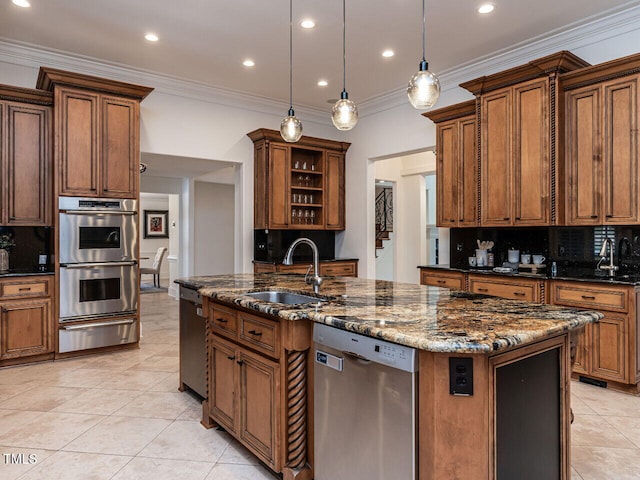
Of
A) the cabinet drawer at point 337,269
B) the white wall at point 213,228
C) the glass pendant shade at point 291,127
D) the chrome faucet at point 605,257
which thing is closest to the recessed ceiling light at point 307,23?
the glass pendant shade at point 291,127

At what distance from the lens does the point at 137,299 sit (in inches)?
180

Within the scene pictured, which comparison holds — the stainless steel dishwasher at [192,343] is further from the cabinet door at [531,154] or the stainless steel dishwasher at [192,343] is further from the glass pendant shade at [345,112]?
the cabinet door at [531,154]

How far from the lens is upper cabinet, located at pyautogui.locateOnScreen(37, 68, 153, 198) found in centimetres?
406

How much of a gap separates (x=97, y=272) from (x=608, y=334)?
14.9 ft

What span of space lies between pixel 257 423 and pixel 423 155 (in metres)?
6.14

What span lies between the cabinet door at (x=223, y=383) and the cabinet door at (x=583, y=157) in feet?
10.2

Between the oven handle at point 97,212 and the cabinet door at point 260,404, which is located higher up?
the oven handle at point 97,212

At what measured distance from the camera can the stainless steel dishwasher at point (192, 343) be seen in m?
3.01

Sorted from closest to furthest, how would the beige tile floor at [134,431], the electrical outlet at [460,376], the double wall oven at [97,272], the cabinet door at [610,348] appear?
1. the electrical outlet at [460,376]
2. the beige tile floor at [134,431]
3. the cabinet door at [610,348]
4. the double wall oven at [97,272]

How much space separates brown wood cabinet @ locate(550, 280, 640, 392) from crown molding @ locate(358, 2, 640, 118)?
7.33 feet

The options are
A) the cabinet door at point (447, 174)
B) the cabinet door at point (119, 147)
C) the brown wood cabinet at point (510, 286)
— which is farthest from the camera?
the cabinet door at point (447, 174)

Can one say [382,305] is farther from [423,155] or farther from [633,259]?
[423,155]

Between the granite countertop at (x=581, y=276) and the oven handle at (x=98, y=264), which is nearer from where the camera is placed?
the granite countertop at (x=581, y=276)

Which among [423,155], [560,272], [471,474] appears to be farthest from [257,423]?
[423,155]
